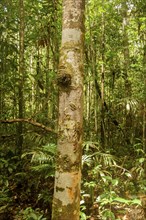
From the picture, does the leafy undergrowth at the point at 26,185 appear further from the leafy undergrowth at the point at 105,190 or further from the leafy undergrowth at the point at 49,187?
the leafy undergrowth at the point at 105,190

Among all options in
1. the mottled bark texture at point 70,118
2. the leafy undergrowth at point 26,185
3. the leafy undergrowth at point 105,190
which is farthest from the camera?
the leafy undergrowth at point 26,185

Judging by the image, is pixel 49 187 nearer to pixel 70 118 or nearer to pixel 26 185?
pixel 26 185

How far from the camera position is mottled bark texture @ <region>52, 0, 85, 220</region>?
187 cm

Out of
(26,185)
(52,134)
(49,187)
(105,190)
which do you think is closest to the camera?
(105,190)

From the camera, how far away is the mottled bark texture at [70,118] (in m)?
1.87

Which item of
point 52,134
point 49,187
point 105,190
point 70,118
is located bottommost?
point 49,187

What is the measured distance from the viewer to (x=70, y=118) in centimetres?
188

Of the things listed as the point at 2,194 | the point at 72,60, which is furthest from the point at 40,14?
the point at 72,60

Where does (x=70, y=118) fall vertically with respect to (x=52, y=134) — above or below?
above

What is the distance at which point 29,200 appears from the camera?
427 centimetres

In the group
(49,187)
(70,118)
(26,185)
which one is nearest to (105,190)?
(49,187)

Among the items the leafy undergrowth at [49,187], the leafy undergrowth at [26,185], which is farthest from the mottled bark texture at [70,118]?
the leafy undergrowth at [26,185]

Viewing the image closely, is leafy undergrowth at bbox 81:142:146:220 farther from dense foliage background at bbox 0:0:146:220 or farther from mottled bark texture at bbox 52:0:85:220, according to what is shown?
mottled bark texture at bbox 52:0:85:220

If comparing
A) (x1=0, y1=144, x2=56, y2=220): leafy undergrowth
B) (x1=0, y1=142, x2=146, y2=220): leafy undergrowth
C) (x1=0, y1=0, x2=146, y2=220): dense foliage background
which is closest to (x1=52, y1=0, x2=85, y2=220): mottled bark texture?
(x1=0, y1=0, x2=146, y2=220): dense foliage background
